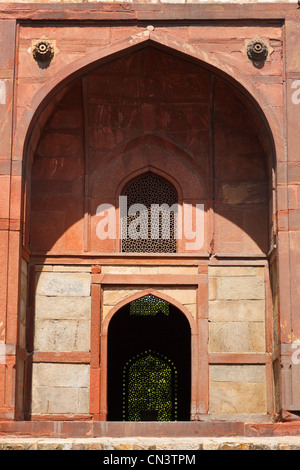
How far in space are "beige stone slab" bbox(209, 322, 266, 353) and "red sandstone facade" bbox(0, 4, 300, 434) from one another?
17 millimetres

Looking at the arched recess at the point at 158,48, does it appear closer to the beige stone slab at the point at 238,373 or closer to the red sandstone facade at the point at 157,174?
the red sandstone facade at the point at 157,174

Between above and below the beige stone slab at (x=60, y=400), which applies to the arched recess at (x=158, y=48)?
above

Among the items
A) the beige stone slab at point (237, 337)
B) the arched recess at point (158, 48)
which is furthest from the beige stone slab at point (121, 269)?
the arched recess at point (158, 48)

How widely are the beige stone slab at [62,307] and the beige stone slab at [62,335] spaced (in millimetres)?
72

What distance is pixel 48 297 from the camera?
1245 cm

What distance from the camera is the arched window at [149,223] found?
12852 millimetres

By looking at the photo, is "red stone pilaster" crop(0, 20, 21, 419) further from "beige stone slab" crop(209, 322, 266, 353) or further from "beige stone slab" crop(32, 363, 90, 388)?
"beige stone slab" crop(209, 322, 266, 353)

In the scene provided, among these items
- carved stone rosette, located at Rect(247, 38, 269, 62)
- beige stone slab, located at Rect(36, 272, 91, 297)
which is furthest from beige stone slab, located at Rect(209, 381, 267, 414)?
carved stone rosette, located at Rect(247, 38, 269, 62)

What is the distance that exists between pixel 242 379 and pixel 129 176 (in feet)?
9.45

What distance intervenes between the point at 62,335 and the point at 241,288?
88.2 inches

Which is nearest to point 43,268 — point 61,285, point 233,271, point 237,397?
point 61,285
